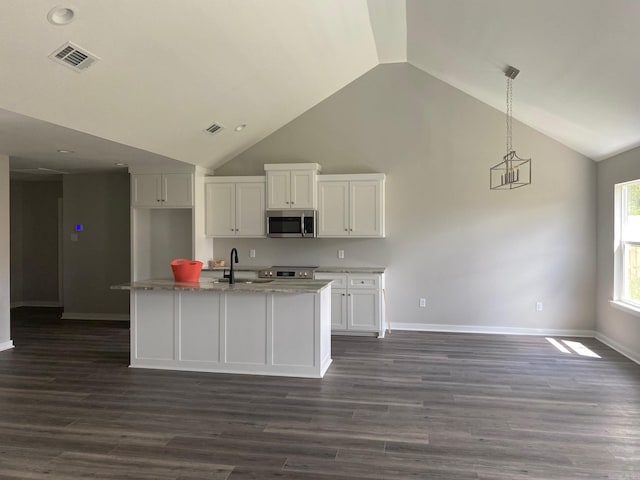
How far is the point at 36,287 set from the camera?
30.2 ft

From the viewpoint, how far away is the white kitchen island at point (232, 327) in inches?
185

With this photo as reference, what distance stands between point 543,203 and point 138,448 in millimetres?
5656

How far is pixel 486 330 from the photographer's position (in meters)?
6.73

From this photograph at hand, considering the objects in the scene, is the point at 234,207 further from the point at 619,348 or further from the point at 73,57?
the point at 619,348

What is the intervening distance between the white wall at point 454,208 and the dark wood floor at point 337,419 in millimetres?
1216

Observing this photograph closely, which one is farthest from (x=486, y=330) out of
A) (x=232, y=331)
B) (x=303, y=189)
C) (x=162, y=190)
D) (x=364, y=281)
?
(x=162, y=190)

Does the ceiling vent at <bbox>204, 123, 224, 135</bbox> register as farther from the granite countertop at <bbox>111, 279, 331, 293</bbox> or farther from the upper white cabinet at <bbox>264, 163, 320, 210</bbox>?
the granite countertop at <bbox>111, 279, 331, 293</bbox>

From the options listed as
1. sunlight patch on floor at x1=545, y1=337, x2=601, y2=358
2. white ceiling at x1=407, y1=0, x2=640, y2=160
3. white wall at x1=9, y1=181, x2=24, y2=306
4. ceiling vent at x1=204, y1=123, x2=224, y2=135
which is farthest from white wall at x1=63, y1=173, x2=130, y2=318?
sunlight patch on floor at x1=545, y1=337, x2=601, y2=358

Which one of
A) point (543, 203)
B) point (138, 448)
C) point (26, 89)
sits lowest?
point (138, 448)

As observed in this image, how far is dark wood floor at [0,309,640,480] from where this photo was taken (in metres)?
2.96

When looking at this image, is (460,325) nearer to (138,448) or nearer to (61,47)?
(138,448)

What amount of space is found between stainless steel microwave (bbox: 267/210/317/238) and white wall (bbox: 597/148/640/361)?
3.69 m

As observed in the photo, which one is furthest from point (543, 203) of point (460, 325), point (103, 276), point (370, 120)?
point (103, 276)

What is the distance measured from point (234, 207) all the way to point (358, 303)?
2.24 m
